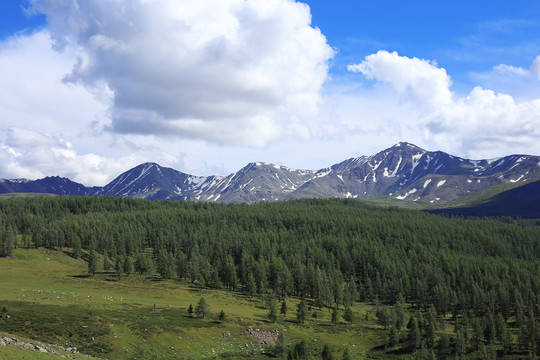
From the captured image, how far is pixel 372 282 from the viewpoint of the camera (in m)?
163

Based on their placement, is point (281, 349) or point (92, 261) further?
point (92, 261)

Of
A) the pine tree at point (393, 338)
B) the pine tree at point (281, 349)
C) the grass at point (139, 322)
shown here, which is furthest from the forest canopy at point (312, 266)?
the pine tree at point (281, 349)

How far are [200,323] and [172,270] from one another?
228 ft

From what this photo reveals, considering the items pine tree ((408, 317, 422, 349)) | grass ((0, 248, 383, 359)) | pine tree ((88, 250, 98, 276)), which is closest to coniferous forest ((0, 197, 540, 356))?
pine tree ((408, 317, 422, 349))

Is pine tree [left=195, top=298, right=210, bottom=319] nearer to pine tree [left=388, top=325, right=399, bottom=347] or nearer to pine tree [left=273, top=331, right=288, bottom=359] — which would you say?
pine tree [left=273, top=331, right=288, bottom=359]

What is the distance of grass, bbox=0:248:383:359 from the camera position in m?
59.5

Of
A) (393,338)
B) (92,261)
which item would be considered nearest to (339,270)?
(393,338)

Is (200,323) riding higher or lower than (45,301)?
lower

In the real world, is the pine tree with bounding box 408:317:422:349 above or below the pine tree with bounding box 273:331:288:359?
below

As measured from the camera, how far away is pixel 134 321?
72.4 metres

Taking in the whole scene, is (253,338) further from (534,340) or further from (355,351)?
(534,340)

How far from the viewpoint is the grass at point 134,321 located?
195 ft

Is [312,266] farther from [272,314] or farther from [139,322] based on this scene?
[139,322]

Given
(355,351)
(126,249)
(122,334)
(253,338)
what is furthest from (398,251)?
(122,334)
